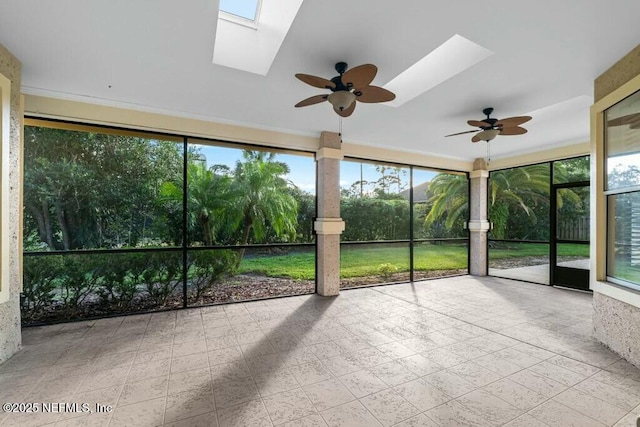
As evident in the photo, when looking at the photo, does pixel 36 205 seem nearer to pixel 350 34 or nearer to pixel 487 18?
pixel 350 34

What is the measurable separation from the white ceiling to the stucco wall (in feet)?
0.70

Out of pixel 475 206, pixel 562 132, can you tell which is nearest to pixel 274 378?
pixel 562 132

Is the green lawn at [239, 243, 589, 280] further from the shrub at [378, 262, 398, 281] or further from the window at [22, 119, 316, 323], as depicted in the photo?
the window at [22, 119, 316, 323]

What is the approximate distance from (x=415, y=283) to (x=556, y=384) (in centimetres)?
362

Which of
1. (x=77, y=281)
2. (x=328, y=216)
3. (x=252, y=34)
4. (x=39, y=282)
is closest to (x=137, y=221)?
(x=77, y=281)

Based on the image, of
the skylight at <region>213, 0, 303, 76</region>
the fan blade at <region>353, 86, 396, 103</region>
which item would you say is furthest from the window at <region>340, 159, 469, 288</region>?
the skylight at <region>213, 0, 303, 76</region>

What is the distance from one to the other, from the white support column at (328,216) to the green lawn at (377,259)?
146 cm

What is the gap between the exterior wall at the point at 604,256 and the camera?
100 inches

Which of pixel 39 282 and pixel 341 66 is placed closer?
pixel 341 66

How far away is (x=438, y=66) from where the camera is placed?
2.95m

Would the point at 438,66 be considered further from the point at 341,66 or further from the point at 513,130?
the point at 513,130

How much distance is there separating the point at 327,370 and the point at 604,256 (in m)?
3.17

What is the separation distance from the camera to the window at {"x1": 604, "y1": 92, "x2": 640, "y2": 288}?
2.59 metres

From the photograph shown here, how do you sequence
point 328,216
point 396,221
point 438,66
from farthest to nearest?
point 396,221 → point 328,216 → point 438,66
